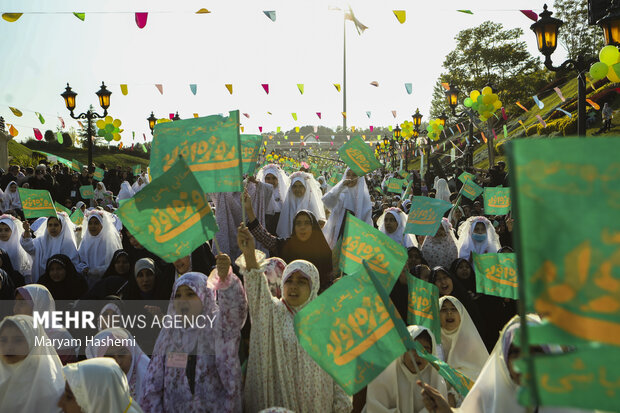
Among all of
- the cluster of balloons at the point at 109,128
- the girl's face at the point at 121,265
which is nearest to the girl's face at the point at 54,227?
the girl's face at the point at 121,265

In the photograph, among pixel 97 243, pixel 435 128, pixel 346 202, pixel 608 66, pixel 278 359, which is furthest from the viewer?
pixel 435 128

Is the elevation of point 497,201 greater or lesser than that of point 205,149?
lesser

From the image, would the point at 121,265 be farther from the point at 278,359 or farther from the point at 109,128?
the point at 109,128

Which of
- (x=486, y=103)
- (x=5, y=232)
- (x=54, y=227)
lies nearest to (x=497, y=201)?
(x=486, y=103)

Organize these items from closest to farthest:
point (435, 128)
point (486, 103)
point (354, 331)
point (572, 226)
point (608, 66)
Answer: point (572, 226)
point (354, 331)
point (608, 66)
point (486, 103)
point (435, 128)

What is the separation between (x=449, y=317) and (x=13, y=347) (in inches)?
109

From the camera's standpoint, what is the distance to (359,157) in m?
6.39

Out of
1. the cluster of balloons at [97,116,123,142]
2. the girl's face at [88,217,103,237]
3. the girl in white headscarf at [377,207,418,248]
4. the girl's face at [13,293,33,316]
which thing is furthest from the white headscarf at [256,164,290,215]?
the cluster of balloons at [97,116,123,142]

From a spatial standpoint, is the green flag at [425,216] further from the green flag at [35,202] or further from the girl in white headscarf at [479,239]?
the green flag at [35,202]

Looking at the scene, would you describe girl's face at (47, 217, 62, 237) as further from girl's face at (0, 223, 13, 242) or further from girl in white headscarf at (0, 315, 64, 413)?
girl in white headscarf at (0, 315, 64, 413)

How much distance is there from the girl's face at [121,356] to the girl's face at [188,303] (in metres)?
0.44

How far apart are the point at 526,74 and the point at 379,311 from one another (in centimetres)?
3568

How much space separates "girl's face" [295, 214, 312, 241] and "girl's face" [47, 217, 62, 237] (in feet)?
10.8

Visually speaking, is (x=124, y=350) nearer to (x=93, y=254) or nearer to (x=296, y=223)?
(x=296, y=223)
